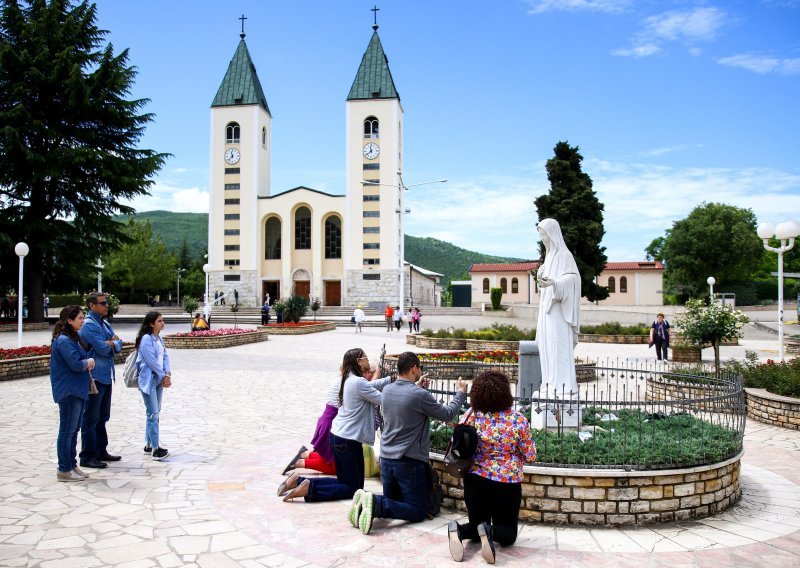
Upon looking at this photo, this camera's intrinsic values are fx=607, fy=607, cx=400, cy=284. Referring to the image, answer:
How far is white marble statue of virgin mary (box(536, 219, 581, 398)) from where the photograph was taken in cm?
664

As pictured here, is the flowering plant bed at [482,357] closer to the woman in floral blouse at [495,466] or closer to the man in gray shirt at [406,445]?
the man in gray shirt at [406,445]

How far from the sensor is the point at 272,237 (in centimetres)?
5922

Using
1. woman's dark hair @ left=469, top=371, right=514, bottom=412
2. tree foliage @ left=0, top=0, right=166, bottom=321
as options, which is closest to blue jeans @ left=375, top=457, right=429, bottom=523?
woman's dark hair @ left=469, top=371, right=514, bottom=412

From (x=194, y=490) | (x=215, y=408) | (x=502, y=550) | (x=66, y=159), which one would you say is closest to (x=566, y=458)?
(x=502, y=550)

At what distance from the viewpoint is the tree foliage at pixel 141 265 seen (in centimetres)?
6141

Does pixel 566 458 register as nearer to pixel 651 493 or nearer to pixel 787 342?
pixel 651 493

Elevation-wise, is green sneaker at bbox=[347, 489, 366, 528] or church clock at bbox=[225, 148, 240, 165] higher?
church clock at bbox=[225, 148, 240, 165]

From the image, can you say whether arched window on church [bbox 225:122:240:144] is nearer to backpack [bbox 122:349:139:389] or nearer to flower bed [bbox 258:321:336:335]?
flower bed [bbox 258:321:336:335]

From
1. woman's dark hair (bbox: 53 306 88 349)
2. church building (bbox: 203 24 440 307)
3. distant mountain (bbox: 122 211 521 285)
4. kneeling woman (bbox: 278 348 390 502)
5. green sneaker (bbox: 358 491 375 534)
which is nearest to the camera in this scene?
green sneaker (bbox: 358 491 375 534)

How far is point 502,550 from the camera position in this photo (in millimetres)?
4516

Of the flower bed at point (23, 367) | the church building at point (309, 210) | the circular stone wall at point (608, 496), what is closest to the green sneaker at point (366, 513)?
the circular stone wall at point (608, 496)

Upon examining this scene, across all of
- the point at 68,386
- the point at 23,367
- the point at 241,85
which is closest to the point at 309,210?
the point at 241,85

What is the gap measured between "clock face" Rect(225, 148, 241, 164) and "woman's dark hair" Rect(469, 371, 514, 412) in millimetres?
55665

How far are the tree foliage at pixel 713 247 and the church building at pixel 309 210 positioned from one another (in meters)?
26.1
